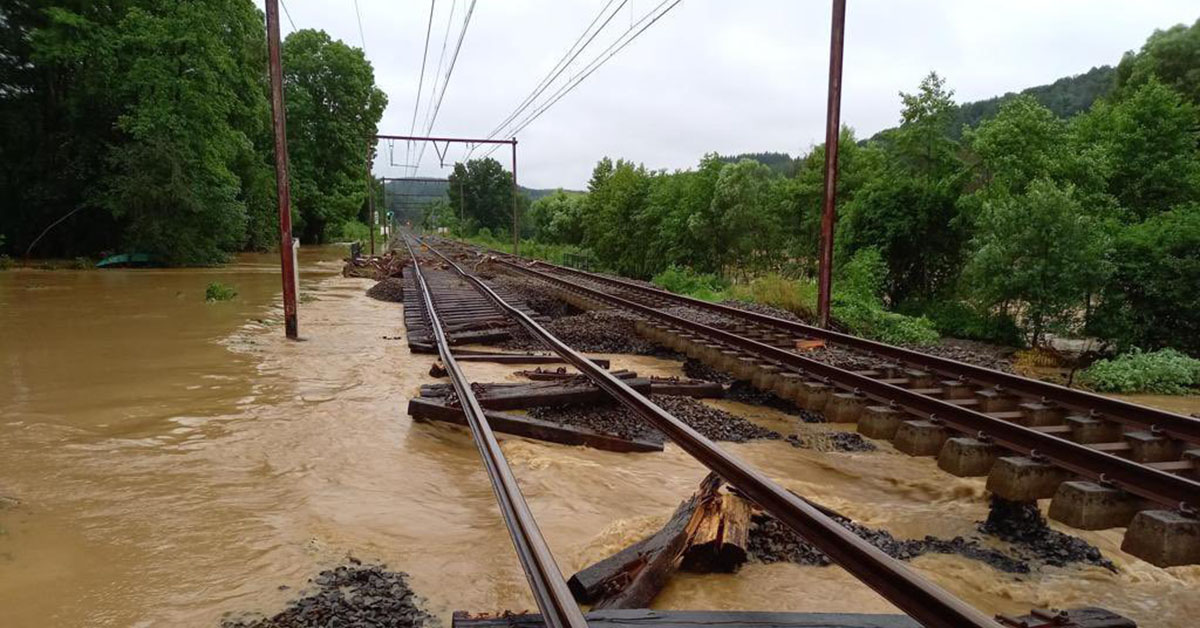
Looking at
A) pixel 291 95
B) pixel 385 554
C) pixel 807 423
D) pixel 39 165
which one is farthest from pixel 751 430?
pixel 291 95

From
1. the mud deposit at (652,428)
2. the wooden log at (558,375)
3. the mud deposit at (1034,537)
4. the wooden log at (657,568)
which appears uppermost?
the wooden log at (558,375)

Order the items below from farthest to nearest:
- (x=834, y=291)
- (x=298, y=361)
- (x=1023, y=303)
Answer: (x=834, y=291)
(x=1023, y=303)
(x=298, y=361)

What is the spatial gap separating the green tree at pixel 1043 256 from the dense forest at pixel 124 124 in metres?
29.2

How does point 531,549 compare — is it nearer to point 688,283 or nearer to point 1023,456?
point 1023,456

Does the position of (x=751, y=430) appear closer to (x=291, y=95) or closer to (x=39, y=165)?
(x=39, y=165)

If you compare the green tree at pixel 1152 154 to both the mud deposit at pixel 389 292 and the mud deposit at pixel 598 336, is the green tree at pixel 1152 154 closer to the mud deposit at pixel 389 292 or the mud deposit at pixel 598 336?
the mud deposit at pixel 598 336

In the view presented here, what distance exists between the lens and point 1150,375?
12.0 meters

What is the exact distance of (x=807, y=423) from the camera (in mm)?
7395

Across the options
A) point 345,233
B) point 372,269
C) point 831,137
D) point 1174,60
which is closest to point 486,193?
point 345,233

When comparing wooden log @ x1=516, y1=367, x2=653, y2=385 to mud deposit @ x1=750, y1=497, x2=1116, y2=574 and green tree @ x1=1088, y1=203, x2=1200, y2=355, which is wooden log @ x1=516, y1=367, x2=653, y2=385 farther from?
green tree @ x1=1088, y1=203, x2=1200, y2=355

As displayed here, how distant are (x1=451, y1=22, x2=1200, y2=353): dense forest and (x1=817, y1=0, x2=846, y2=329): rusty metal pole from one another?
3775 mm

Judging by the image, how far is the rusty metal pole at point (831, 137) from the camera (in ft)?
40.0

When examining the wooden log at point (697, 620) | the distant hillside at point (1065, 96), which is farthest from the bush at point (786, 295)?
the distant hillside at point (1065, 96)

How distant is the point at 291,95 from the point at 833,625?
54.4 metres
